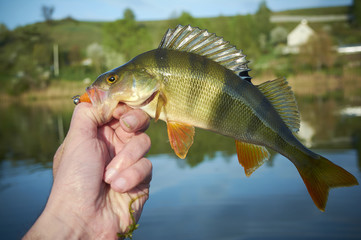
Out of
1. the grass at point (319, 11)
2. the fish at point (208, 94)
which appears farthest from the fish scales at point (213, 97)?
the grass at point (319, 11)

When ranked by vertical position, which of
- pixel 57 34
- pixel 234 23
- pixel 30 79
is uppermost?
pixel 57 34

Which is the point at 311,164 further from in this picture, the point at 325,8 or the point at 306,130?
the point at 325,8

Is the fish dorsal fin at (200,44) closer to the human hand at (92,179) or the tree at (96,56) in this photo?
the human hand at (92,179)

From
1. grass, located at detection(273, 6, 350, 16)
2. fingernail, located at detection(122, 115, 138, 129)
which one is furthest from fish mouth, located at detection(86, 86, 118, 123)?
grass, located at detection(273, 6, 350, 16)

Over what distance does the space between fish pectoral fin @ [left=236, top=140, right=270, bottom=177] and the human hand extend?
2.57 ft

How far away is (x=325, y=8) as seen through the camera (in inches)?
3526

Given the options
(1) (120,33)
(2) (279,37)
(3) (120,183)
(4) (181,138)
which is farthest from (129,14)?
(4) (181,138)

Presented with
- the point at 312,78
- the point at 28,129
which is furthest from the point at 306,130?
the point at 312,78

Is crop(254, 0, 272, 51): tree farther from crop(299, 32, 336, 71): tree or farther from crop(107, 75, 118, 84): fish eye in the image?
crop(107, 75, 118, 84): fish eye

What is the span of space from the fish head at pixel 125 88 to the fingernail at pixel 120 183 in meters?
0.58

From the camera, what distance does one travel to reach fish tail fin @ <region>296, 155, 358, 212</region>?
190 centimetres

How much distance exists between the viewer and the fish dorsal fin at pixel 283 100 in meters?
2.14

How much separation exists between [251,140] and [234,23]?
50286 mm

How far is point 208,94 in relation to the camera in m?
2.09
